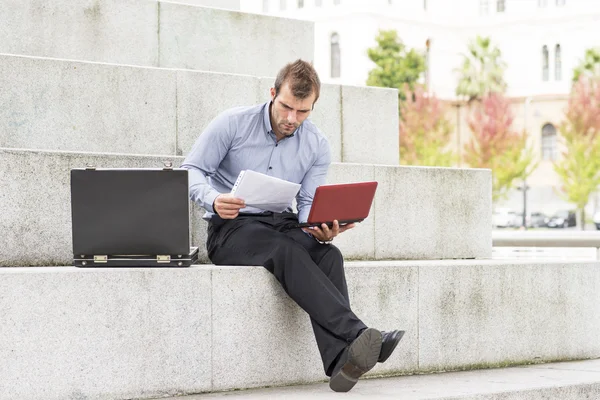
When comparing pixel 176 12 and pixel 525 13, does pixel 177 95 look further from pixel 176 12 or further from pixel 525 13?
pixel 525 13

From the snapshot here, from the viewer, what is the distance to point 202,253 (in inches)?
272

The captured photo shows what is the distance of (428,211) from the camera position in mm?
8055

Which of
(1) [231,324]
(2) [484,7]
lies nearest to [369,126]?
(1) [231,324]

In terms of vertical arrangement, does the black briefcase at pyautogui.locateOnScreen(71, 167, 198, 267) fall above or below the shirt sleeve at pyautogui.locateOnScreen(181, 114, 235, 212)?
below

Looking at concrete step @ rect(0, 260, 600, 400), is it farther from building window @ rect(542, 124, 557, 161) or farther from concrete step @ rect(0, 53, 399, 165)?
building window @ rect(542, 124, 557, 161)

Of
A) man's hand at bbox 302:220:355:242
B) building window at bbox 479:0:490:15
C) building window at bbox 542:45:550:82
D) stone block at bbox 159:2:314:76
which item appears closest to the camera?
man's hand at bbox 302:220:355:242

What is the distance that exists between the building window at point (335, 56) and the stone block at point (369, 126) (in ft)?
199

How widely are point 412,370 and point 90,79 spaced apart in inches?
116

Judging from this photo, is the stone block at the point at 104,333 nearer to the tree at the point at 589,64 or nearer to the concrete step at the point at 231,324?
the concrete step at the point at 231,324

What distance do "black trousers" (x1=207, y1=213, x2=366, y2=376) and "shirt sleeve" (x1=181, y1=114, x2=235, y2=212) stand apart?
254mm

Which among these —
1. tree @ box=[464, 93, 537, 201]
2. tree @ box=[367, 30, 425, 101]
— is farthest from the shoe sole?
tree @ box=[367, 30, 425, 101]

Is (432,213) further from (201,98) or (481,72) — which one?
(481,72)

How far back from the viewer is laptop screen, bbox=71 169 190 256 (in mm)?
5695

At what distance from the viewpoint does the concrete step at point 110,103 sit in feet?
23.6
